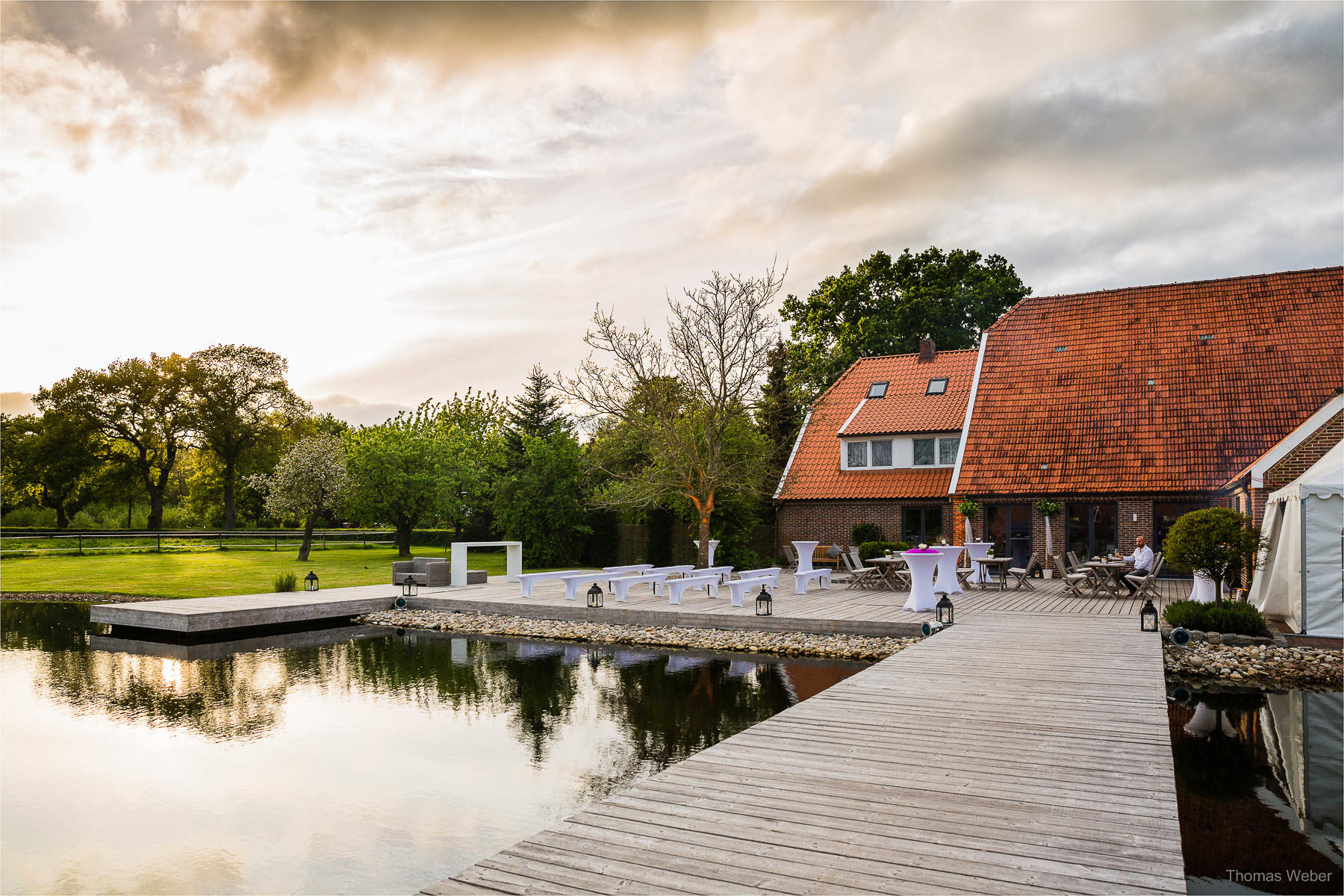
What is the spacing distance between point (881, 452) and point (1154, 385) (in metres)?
7.16

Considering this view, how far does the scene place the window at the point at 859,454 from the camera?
25.2 metres

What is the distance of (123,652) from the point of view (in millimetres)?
13945

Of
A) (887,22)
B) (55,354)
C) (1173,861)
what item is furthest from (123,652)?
(55,354)

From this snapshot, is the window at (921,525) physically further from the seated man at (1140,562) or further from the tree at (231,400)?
the tree at (231,400)

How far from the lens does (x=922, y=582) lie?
13984mm

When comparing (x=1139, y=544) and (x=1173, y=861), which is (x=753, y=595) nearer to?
(x=1139, y=544)

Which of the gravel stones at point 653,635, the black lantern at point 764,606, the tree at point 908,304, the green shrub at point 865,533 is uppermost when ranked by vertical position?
the tree at point 908,304

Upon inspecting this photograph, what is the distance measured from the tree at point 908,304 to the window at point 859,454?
10122mm

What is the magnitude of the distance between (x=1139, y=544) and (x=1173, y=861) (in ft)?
48.6

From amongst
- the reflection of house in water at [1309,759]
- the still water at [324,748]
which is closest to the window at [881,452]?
the still water at [324,748]

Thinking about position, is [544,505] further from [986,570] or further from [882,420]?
[986,570]

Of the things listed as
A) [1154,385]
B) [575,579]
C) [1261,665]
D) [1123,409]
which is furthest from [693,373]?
[1261,665]

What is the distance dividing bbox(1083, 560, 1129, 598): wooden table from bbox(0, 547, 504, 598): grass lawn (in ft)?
50.7

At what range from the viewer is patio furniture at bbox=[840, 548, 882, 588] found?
714 inches
